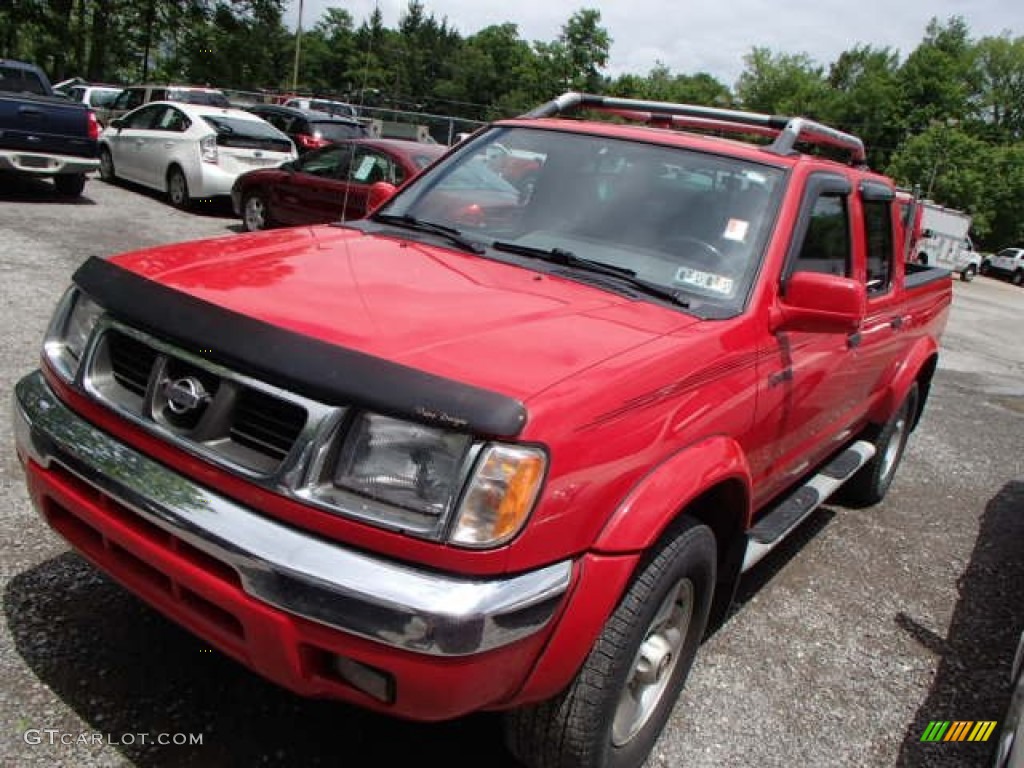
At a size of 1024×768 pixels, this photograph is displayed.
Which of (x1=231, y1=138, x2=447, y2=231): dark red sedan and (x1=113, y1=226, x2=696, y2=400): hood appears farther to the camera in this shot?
(x1=231, y1=138, x2=447, y2=231): dark red sedan

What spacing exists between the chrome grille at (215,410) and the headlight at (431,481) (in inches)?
4.8

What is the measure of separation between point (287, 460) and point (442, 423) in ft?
1.26

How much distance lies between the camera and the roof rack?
12.2 feet

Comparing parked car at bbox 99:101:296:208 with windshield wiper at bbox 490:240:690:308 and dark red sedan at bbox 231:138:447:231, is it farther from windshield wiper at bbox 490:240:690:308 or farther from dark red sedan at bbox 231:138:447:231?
windshield wiper at bbox 490:240:690:308

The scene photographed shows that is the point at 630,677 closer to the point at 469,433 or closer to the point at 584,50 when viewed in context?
the point at 469,433

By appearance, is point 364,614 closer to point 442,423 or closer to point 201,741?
point 442,423

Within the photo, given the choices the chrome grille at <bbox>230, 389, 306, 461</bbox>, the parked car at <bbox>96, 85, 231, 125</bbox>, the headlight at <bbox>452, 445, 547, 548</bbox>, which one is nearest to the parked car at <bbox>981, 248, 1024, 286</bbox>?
the parked car at <bbox>96, 85, 231, 125</bbox>

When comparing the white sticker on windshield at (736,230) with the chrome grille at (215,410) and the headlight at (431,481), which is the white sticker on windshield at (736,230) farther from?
the chrome grille at (215,410)

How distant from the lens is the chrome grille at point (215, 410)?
1.99m

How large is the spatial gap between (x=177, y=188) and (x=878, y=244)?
36.2 ft

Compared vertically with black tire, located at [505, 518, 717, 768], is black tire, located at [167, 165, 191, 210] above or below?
below

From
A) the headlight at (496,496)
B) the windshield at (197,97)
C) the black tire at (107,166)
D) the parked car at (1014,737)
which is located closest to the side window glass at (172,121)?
the black tire at (107,166)

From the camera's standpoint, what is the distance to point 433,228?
3.33 metres

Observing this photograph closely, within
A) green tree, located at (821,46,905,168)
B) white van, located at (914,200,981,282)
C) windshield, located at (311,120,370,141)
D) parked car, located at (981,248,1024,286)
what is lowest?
parked car, located at (981,248,1024,286)
